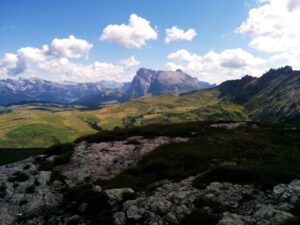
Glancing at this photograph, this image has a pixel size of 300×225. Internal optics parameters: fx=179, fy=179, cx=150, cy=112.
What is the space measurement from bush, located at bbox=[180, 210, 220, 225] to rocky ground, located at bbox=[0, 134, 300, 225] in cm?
12

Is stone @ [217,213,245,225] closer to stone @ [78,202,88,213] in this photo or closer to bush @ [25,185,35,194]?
stone @ [78,202,88,213]

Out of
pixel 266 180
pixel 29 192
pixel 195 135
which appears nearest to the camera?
pixel 266 180

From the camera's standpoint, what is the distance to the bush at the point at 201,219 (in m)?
10.3

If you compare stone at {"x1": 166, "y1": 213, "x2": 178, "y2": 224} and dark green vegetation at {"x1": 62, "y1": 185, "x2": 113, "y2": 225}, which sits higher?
stone at {"x1": 166, "y1": 213, "x2": 178, "y2": 224}

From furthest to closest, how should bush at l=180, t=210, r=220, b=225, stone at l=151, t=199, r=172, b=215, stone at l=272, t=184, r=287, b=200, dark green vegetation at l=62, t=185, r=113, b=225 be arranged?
stone at l=272, t=184, r=287, b=200 → dark green vegetation at l=62, t=185, r=113, b=225 → stone at l=151, t=199, r=172, b=215 → bush at l=180, t=210, r=220, b=225

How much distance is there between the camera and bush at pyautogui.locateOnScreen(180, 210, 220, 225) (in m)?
10.3

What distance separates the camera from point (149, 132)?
128ft

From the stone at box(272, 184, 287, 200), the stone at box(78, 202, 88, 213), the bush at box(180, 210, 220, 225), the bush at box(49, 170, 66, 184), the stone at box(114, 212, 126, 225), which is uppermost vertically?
the stone at box(272, 184, 287, 200)

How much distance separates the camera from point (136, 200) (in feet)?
45.4


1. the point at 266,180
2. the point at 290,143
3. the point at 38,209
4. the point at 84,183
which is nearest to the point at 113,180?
the point at 84,183

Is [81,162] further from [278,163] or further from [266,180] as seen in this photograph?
[278,163]

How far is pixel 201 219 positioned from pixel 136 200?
5.29m

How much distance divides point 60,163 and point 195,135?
24484mm

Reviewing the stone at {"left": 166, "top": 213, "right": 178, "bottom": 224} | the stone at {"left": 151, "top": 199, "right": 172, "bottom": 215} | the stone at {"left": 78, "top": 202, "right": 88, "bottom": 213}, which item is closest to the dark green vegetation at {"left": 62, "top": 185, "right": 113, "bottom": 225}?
the stone at {"left": 78, "top": 202, "right": 88, "bottom": 213}
